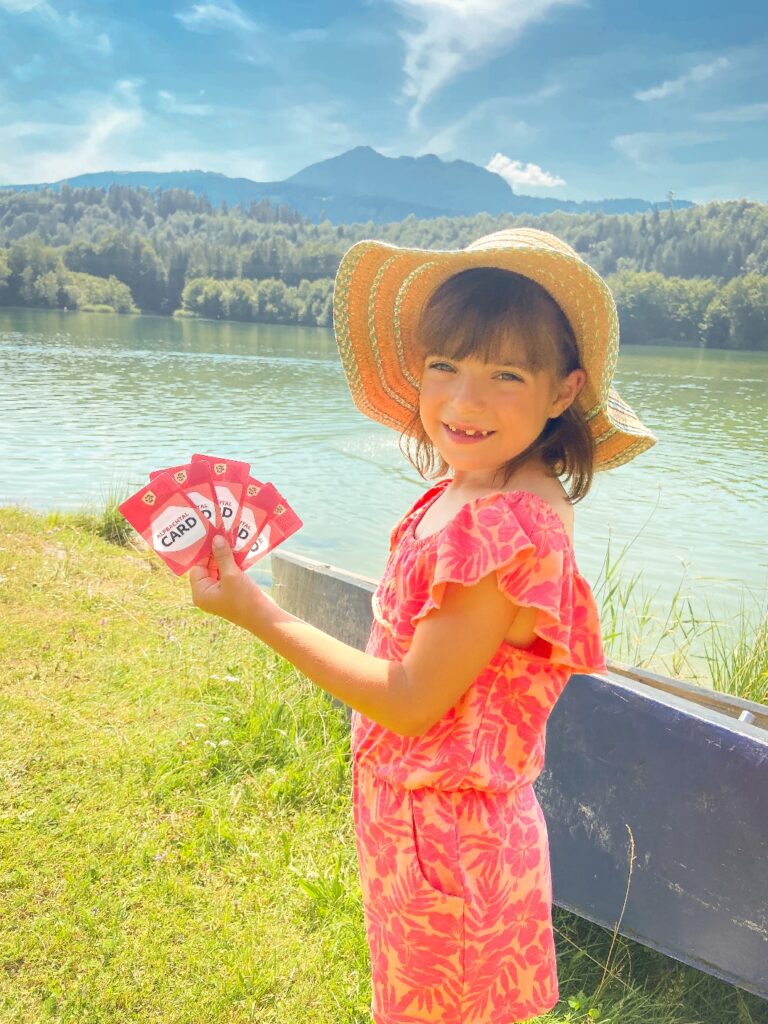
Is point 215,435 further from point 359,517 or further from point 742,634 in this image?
point 742,634

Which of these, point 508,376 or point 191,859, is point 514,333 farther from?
point 191,859

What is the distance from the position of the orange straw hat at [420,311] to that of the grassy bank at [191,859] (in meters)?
1.48

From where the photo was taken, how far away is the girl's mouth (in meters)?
1.38

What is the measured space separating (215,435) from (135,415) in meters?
3.06

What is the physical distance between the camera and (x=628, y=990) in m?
2.22

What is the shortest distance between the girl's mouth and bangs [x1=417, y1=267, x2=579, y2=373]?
111 mm

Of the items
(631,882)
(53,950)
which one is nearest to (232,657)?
(53,950)

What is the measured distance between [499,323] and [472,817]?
0.78 meters

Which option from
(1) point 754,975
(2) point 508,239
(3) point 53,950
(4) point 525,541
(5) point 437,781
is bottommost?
(3) point 53,950

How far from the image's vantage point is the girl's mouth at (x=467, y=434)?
1.38m

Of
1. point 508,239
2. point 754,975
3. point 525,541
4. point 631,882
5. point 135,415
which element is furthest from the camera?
point 135,415

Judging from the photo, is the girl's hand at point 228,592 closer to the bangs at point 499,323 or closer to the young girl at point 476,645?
the young girl at point 476,645

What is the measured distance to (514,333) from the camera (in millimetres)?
1390

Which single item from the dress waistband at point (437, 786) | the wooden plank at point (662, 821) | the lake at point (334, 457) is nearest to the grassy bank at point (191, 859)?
the wooden plank at point (662, 821)
